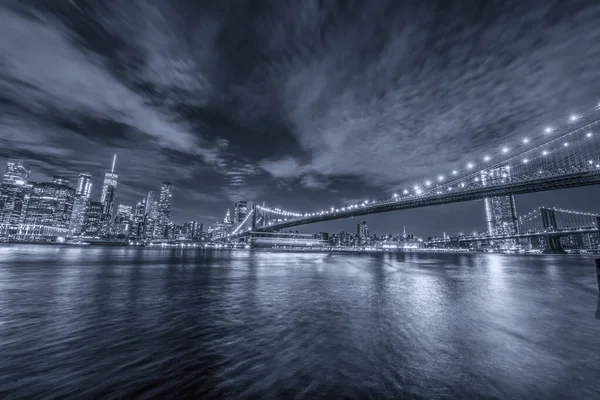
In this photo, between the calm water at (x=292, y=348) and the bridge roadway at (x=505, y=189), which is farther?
the bridge roadway at (x=505, y=189)

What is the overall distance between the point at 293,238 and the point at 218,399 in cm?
13778

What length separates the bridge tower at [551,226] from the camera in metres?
90.6

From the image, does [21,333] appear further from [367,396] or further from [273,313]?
[367,396]

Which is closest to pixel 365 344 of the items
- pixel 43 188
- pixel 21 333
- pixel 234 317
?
pixel 234 317

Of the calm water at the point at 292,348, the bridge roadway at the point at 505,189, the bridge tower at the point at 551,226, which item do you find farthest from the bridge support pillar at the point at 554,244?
the calm water at the point at 292,348

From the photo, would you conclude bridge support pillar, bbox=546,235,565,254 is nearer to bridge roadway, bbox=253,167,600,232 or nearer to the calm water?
bridge roadway, bbox=253,167,600,232

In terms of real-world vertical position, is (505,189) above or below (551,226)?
above

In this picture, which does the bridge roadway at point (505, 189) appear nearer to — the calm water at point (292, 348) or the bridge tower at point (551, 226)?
the calm water at point (292, 348)

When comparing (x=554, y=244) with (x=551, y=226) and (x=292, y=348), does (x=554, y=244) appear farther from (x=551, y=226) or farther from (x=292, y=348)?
(x=292, y=348)

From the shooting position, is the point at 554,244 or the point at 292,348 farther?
the point at 554,244

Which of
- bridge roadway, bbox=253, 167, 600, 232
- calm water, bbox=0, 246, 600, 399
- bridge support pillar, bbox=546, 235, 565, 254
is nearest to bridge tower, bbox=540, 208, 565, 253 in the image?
bridge support pillar, bbox=546, 235, 565, 254

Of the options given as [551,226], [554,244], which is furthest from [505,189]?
[551,226]

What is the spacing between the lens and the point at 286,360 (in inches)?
207

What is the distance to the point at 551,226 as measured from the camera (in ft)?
317
